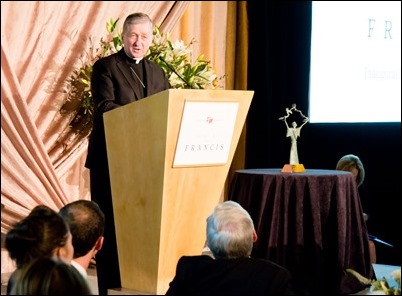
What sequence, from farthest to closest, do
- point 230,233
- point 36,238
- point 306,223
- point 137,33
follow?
point 306,223 < point 137,33 < point 230,233 < point 36,238

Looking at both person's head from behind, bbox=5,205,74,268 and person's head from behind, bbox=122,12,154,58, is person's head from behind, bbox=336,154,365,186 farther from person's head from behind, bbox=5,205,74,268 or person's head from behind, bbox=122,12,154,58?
person's head from behind, bbox=5,205,74,268

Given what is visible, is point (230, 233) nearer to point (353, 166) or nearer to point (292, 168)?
point (292, 168)

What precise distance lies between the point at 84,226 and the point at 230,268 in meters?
0.58

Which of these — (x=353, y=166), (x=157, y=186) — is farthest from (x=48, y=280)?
(x=353, y=166)

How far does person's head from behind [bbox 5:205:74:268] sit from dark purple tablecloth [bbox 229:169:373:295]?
192 centimetres

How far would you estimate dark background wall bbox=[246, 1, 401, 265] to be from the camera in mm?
6211

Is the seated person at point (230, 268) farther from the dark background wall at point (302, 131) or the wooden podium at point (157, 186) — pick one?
the dark background wall at point (302, 131)

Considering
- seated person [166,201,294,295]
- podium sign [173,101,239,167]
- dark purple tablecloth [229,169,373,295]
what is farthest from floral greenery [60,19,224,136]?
seated person [166,201,294,295]

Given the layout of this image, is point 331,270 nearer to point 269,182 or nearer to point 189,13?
point 269,182

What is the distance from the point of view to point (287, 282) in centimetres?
267

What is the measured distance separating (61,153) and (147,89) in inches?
50.4

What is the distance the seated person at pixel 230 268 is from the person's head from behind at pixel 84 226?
349mm

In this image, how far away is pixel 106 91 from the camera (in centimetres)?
385

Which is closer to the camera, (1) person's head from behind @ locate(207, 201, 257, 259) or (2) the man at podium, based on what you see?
(1) person's head from behind @ locate(207, 201, 257, 259)
